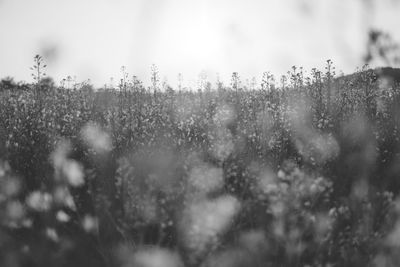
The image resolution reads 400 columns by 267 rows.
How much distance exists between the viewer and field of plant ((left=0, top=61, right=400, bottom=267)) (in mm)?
2764

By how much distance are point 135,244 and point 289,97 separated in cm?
624

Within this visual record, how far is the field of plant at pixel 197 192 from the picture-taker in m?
2.76

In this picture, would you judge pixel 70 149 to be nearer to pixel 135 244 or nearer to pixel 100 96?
pixel 135 244

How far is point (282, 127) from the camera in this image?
19.1 feet

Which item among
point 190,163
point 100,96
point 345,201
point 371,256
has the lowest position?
point 371,256

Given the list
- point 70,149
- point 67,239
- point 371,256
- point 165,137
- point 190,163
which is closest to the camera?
point 371,256

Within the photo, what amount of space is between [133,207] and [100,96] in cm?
809

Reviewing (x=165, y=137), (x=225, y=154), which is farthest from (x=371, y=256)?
(x=165, y=137)

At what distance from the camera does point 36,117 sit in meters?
5.52

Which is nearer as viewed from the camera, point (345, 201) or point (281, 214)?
point (281, 214)

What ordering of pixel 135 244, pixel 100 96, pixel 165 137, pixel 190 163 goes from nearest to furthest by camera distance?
pixel 135 244, pixel 190 163, pixel 165 137, pixel 100 96

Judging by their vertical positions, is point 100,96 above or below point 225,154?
above

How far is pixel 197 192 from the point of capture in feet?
9.97

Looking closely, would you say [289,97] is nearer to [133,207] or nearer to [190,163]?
[190,163]
